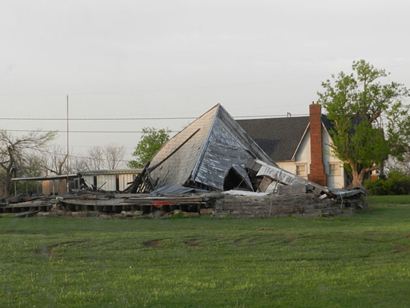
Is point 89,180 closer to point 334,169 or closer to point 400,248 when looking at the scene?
point 334,169

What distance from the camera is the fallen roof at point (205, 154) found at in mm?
40438

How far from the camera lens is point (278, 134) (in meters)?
66.1

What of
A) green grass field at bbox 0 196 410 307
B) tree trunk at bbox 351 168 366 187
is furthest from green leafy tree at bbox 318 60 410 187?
green grass field at bbox 0 196 410 307

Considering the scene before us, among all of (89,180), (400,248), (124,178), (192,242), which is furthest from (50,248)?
(124,178)

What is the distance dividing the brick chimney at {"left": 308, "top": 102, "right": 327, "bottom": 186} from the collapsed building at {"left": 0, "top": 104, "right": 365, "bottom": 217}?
13.4m

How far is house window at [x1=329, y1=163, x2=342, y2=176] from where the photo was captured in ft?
203

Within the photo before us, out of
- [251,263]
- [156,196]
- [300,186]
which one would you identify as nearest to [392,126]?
[300,186]

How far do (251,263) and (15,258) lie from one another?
15.9 feet

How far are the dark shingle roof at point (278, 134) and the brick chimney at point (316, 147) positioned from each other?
3.10m

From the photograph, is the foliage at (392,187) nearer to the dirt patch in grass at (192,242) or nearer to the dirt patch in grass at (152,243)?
the dirt patch in grass at (192,242)

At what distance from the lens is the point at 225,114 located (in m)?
47.8

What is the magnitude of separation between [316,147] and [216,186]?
2216cm

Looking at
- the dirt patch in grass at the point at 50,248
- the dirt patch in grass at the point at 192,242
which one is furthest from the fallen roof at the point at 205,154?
the dirt patch in grass at the point at 50,248

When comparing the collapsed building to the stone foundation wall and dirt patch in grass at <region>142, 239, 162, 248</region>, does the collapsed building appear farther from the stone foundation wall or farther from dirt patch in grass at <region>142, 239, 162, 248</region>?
dirt patch in grass at <region>142, 239, 162, 248</region>
